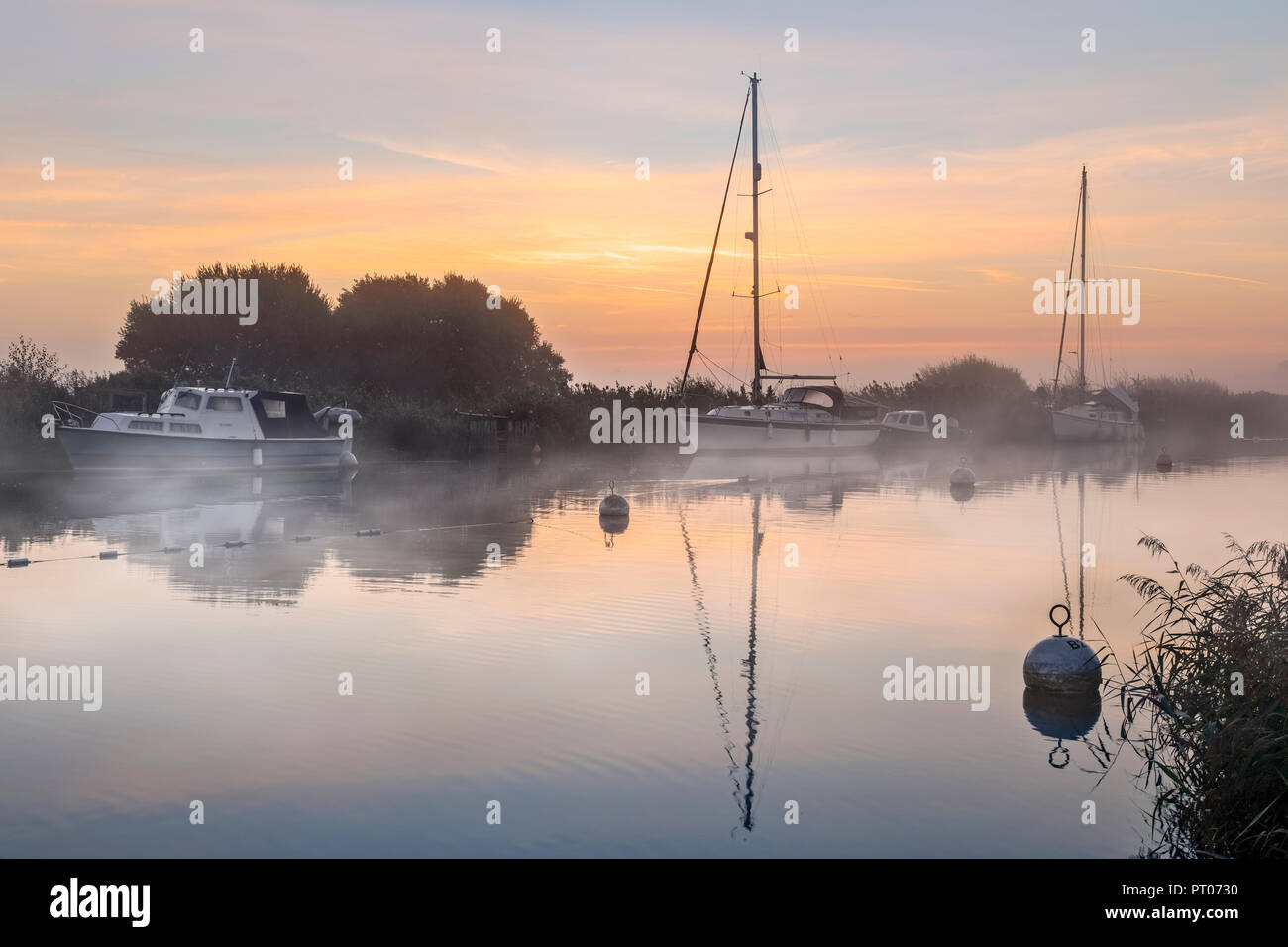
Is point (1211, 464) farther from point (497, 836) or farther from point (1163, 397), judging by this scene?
point (497, 836)

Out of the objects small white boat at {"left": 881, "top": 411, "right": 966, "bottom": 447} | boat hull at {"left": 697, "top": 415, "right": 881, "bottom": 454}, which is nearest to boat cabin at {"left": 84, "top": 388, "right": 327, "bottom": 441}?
boat hull at {"left": 697, "top": 415, "right": 881, "bottom": 454}

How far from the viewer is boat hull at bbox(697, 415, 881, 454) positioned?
63.6 metres

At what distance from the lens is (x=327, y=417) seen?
2210 inches

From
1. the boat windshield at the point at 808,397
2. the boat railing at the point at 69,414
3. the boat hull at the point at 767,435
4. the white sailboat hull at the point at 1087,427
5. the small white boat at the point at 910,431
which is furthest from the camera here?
the white sailboat hull at the point at 1087,427

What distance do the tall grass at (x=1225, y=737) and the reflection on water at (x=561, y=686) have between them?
43 centimetres

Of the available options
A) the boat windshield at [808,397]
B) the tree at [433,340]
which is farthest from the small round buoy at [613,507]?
the tree at [433,340]

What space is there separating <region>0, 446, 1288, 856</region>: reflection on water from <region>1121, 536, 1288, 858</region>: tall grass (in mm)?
434

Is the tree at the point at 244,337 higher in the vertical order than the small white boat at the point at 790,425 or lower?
higher

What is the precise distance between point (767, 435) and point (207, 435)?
2849 centimetres

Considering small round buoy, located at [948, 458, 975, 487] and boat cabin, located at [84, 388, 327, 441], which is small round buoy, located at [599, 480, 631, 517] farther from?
boat cabin, located at [84, 388, 327, 441]

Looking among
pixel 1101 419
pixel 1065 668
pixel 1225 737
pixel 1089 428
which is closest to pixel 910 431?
pixel 1089 428

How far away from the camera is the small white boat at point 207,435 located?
45344 mm

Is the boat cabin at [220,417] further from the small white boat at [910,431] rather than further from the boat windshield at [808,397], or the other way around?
the small white boat at [910,431]
